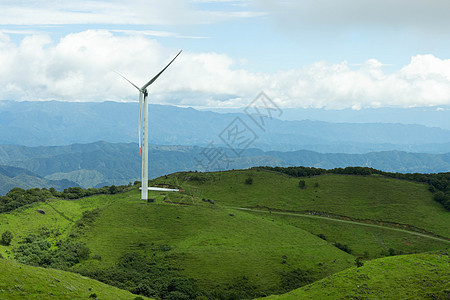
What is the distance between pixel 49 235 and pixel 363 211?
339ft

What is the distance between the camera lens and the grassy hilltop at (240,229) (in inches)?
3179

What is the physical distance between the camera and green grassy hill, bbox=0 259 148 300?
41.3 metres

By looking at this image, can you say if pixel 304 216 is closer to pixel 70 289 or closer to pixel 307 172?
pixel 307 172

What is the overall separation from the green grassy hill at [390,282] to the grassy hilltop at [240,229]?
75.2 ft

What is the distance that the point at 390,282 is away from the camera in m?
54.1

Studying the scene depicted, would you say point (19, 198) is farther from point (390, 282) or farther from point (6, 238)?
point (390, 282)

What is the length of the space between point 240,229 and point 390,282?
56543 mm

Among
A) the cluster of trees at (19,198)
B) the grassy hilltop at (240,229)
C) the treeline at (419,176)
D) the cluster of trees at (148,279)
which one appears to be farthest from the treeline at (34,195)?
the treeline at (419,176)

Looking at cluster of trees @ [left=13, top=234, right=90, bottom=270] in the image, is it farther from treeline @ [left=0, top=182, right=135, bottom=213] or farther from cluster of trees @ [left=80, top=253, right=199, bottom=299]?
treeline @ [left=0, top=182, right=135, bottom=213]

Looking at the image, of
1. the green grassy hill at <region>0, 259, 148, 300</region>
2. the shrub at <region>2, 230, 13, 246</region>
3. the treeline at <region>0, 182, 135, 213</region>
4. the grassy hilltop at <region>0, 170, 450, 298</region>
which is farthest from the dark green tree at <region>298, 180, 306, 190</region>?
the green grassy hill at <region>0, 259, 148, 300</region>

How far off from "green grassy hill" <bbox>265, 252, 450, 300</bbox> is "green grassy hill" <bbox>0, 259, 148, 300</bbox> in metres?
29.2

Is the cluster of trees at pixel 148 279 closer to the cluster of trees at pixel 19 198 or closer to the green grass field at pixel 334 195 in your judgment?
the cluster of trees at pixel 19 198

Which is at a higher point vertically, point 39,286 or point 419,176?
point 419,176

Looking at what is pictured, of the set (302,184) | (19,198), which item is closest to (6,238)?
(19,198)
